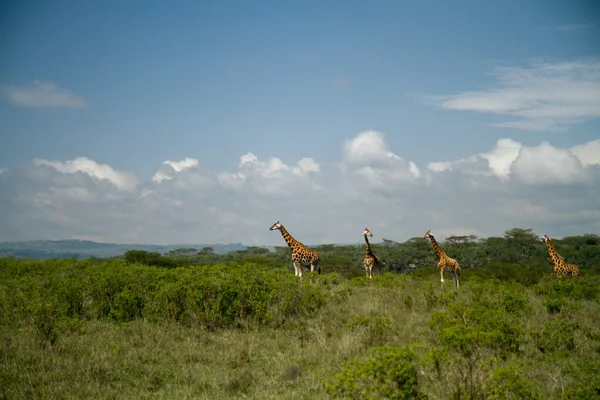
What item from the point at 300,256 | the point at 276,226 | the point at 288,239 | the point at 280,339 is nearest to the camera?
the point at 280,339

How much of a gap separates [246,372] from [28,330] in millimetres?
5138

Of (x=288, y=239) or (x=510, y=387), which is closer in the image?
(x=510, y=387)

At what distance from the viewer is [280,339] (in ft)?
33.5

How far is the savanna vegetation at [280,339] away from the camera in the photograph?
6844 millimetres

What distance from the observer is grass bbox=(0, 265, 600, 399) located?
22.5ft

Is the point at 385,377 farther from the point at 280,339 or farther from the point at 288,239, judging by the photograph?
the point at 288,239

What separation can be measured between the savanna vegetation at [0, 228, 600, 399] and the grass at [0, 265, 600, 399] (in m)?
0.03

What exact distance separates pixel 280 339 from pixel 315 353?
143 centimetres

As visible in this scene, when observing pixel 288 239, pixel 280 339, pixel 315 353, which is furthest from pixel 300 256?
pixel 315 353

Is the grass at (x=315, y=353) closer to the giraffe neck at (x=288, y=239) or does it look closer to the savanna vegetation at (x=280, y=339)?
the savanna vegetation at (x=280, y=339)

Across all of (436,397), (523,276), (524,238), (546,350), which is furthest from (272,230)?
(524,238)

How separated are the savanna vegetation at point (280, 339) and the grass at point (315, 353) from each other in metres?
0.03

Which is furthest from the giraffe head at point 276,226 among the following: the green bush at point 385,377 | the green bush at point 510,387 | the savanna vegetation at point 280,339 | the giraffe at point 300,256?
the green bush at point 510,387

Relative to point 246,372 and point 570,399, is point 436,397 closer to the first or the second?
point 570,399
